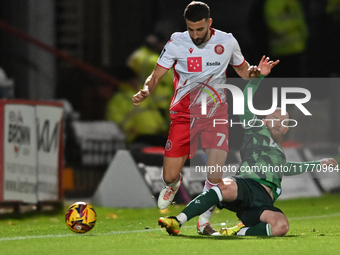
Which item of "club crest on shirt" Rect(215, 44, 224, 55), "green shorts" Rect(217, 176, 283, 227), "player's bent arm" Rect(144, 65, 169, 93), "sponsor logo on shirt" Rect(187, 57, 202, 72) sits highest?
"club crest on shirt" Rect(215, 44, 224, 55)

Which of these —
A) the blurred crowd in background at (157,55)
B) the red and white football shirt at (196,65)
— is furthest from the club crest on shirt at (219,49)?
the blurred crowd in background at (157,55)

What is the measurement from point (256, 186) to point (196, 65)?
136 cm

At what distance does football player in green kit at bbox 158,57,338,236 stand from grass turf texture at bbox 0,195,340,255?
19 cm

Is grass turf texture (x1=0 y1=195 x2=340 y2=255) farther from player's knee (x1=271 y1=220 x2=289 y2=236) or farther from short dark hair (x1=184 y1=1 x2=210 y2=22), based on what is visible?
short dark hair (x1=184 y1=1 x2=210 y2=22)

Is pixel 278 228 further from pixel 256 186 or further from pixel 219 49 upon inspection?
pixel 219 49

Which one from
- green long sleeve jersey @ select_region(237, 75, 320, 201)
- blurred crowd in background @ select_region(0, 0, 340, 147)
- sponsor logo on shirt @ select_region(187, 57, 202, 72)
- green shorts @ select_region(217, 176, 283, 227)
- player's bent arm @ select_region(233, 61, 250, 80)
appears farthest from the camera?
blurred crowd in background @ select_region(0, 0, 340, 147)

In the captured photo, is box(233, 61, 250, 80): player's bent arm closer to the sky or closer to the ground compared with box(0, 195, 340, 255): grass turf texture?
closer to the sky

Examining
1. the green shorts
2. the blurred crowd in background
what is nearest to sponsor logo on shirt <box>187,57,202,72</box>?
the green shorts

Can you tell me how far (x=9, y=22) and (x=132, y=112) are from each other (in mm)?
3458

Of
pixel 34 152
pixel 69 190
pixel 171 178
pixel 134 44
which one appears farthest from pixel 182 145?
pixel 134 44

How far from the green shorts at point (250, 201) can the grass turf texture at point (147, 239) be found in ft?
0.95

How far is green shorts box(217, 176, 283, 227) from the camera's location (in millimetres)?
6738

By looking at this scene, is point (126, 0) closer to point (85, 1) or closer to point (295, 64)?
point (85, 1)

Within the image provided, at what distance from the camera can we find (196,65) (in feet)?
23.8
